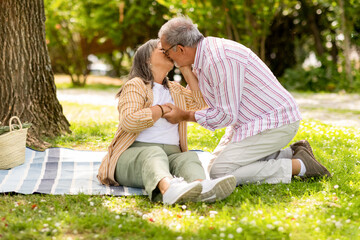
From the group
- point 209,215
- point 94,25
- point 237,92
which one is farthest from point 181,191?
point 94,25

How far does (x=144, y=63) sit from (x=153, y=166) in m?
0.96

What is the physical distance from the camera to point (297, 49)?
1538 cm

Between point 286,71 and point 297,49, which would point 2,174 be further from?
point 297,49

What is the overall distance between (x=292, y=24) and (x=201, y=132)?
9.89 metres

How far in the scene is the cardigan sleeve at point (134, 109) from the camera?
3.52 meters

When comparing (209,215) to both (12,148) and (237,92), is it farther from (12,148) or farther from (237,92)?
(12,148)

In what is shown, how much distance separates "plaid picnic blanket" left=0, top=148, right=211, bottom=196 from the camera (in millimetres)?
3719

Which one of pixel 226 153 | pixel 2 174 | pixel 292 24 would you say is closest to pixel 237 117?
pixel 226 153

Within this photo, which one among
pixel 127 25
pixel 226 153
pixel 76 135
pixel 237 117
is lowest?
pixel 76 135

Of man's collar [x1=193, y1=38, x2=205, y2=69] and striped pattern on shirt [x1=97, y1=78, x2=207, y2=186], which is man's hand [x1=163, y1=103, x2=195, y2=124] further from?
man's collar [x1=193, y1=38, x2=205, y2=69]

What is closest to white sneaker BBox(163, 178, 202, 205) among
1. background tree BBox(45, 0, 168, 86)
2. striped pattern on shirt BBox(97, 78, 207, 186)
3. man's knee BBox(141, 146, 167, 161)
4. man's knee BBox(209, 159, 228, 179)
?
man's knee BBox(141, 146, 167, 161)

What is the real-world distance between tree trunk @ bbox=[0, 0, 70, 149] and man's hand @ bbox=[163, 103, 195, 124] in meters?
2.30

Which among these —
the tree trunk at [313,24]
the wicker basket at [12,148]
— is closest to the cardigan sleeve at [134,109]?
the wicker basket at [12,148]

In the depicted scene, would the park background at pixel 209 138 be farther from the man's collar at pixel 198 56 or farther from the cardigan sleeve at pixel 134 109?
the man's collar at pixel 198 56
